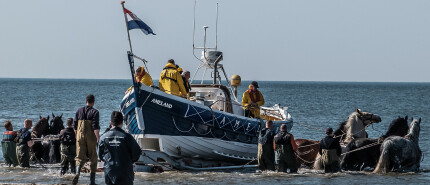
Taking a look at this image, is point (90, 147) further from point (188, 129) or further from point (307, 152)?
point (307, 152)

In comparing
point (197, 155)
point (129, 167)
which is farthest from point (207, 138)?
point (129, 167)

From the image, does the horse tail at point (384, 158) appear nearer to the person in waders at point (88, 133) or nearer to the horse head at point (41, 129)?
the person in waders at point (88, 133)

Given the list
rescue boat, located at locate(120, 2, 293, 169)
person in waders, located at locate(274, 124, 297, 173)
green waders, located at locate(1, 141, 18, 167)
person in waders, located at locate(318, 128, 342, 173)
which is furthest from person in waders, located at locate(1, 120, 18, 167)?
person in waders, located at locate(318, 128, 342, 173)

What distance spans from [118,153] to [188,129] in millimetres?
9305

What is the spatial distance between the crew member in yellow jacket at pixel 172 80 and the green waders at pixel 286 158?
10.6 ft

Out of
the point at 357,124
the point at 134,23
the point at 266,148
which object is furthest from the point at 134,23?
the point at 357,124

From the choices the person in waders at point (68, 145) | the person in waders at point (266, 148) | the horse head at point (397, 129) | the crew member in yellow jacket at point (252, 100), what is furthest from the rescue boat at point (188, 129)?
the horse head at point (397, 129)

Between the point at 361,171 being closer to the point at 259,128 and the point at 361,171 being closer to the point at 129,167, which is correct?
the point at 259,128

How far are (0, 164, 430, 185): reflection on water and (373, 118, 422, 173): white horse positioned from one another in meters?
0.32

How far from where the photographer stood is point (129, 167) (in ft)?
40.0

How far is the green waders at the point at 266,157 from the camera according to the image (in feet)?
68.3

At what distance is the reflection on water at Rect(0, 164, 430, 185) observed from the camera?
1927 centimetres

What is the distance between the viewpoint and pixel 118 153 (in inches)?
475

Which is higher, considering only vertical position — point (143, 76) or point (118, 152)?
point (143, 76)
